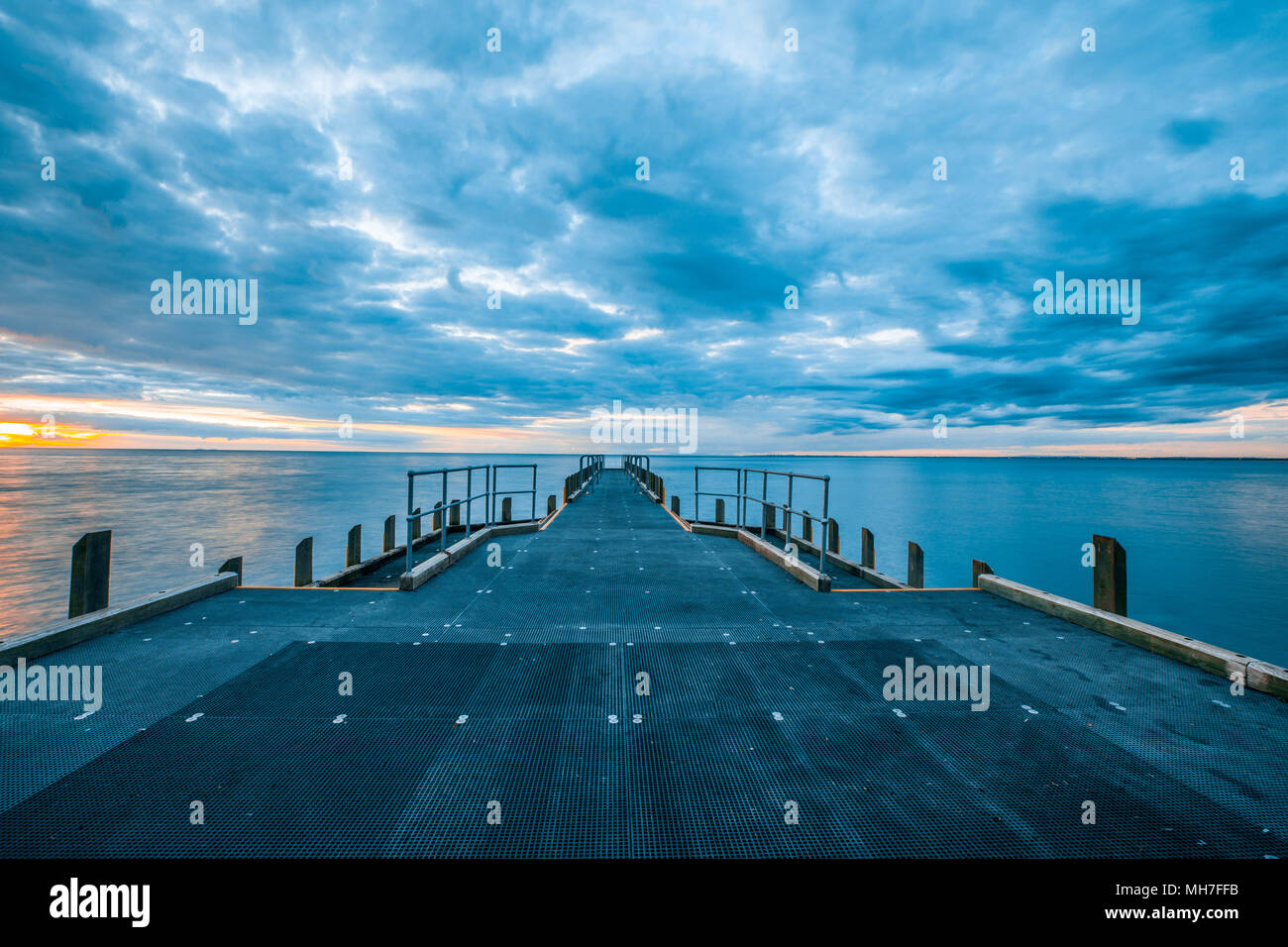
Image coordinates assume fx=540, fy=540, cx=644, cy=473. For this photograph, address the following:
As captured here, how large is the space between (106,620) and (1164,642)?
29.8 feet

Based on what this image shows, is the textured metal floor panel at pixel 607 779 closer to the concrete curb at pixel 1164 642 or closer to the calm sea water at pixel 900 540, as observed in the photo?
the concrete curb at pixel 1164 642

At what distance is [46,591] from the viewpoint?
1770cm

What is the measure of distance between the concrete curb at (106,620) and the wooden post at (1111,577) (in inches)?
375

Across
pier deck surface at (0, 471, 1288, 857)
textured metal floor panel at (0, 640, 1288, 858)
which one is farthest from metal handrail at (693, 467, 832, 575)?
textured metal floor panel at (0, 640, 1288, 858)

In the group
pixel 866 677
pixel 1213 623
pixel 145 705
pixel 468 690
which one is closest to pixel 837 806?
pixel 866 677

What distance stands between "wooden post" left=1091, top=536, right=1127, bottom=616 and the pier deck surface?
105 centimetres

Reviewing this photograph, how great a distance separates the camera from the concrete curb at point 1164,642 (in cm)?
386

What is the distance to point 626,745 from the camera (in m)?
3.13

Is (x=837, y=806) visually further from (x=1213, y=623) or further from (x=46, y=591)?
(x=46, y=591)

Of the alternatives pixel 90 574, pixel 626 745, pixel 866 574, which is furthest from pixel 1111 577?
pixel 90 574

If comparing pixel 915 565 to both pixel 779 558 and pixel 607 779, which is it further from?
pixel 607 779

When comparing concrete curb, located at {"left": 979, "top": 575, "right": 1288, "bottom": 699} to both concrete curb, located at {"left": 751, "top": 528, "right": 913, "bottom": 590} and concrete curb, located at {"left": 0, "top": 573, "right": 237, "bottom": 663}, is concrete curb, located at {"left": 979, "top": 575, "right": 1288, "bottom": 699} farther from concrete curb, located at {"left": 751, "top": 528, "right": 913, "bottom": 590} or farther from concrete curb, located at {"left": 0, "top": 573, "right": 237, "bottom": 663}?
concrete curb, located at {"left": 0, "top": 573, "right": 237, "bottom": 663}
